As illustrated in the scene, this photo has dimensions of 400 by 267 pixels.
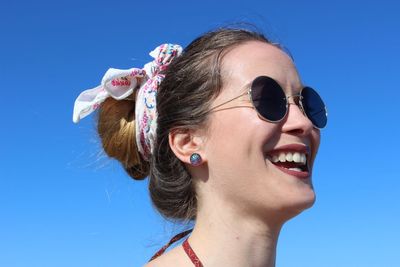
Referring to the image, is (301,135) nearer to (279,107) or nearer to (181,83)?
(279,107)

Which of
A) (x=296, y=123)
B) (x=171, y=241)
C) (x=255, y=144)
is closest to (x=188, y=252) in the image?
(x=171, y=241)

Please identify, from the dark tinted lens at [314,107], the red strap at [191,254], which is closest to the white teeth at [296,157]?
the dark tinted lens at [314,107]

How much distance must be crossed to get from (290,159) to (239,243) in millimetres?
629

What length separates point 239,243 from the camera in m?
3.86

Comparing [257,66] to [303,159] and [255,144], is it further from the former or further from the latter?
[303,159]

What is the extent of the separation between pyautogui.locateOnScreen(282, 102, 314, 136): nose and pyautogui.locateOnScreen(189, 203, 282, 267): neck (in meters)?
0.61

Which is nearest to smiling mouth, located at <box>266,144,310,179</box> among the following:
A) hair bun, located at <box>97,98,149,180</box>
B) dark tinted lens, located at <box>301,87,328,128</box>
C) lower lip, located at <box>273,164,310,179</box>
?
lower lip, located at <box>273,164,310,179</box>

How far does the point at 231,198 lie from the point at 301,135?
0.60 m

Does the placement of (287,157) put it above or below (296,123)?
below

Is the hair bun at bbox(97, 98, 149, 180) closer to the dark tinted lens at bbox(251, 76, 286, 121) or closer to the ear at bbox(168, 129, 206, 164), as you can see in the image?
the ear at bbox(168, 129, 206, 164)

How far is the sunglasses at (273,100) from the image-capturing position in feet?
12.5

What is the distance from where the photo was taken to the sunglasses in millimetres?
3809

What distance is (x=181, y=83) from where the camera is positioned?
4.36 m

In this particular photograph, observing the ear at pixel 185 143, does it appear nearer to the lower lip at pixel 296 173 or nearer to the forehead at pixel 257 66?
Result: the forehead at pixel 257 66
